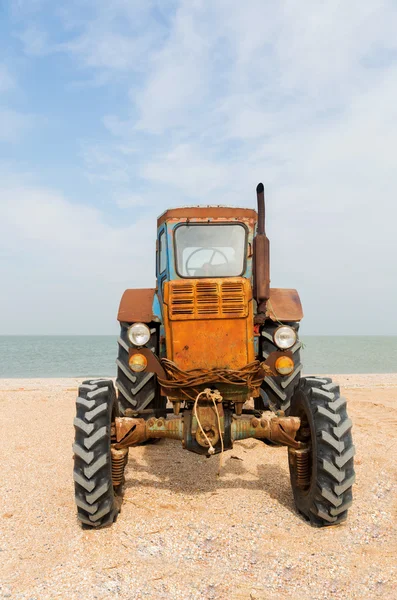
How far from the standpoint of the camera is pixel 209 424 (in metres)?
4.01

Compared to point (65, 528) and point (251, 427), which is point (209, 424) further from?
point (65, 528)

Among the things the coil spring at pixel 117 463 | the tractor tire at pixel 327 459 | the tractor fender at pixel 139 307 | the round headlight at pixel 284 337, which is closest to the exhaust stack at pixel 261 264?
the round headlight at pixel 284 337

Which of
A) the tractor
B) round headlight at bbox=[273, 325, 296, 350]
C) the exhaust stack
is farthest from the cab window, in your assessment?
round headlight at bbox=[273, 325, 296, 350]

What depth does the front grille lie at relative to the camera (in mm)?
4301

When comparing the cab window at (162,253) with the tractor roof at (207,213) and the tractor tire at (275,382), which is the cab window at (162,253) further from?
the tractor tire at (275,382)

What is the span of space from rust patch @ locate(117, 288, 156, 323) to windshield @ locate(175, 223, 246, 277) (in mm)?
754

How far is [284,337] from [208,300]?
2.68ft

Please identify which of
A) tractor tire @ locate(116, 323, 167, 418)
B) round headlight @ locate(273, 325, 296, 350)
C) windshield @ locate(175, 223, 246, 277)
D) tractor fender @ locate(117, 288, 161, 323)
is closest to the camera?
round headlight @ locate(273, 325, 296, 350)

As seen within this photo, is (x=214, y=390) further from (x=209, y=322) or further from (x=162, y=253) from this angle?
(x=162, y=253)

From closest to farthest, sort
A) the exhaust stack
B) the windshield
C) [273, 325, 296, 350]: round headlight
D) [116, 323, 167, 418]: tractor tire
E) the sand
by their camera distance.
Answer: the sand < the exhaust stack < [273, 325, 296, 350]: round headlight < the windshield < [116, 323, 167, 418]: tractor tire

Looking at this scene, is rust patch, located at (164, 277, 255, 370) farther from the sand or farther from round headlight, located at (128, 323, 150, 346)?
the sand

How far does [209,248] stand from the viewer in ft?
17.1

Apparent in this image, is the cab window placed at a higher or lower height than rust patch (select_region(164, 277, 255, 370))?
higher

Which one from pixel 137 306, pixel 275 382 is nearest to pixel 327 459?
pixel 275 382
